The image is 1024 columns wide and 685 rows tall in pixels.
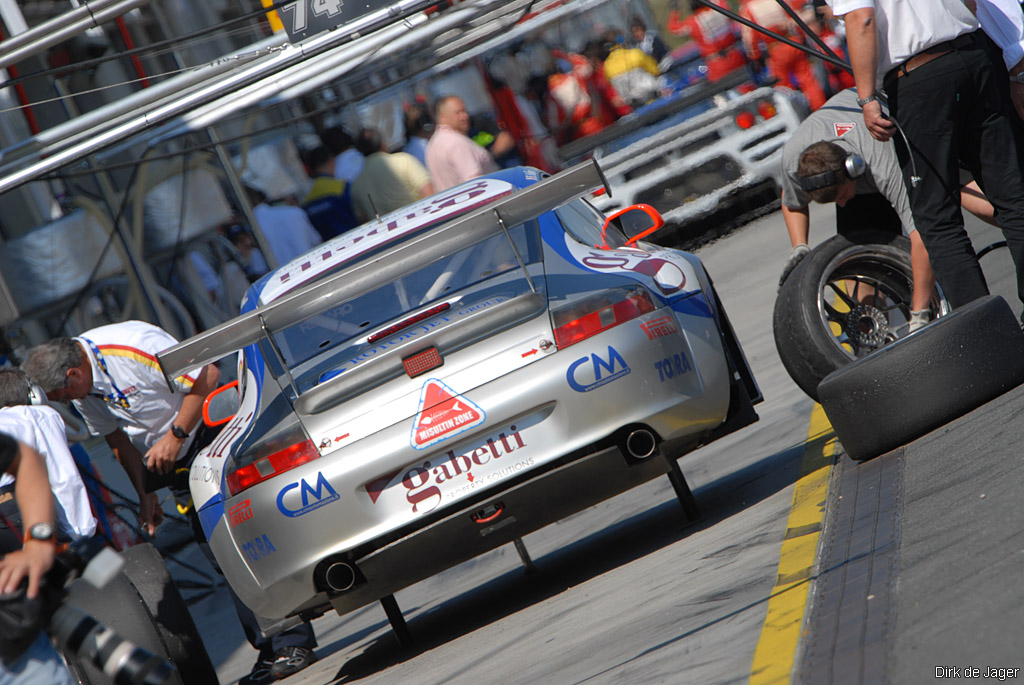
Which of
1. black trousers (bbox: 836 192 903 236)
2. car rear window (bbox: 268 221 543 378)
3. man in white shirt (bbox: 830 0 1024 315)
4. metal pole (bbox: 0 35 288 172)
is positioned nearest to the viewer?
man in white shirt (bbox: 830 0 1024 315)

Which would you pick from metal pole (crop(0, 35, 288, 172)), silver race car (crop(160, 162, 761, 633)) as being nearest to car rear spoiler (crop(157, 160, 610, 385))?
silver race car (crop(160, 162, 761, 633))

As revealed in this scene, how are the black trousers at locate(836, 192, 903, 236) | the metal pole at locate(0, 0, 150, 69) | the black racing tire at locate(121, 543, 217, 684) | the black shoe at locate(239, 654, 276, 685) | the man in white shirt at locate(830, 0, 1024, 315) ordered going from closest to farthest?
the man in white shirt at locate(830, 0, 1024, 315) → the black racing tire at locate(121, 543, 217, 684) → the black trousers at locate(836, 192, 903, 236) → the black shoe at locate(239, 654, 276, 685) → the metal pole at locate(0, 0, 150, 69)

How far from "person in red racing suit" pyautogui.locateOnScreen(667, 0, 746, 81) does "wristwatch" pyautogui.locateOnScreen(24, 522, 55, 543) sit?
11.5 metres

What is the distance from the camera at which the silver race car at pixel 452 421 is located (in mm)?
4602

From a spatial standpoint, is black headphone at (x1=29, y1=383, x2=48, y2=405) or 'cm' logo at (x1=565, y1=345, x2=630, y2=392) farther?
black headphone at (x1=29, y1=383, x2=48, y2=405)

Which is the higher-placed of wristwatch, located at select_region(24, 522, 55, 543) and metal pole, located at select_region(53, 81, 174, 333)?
metal pole, located at select_region(53, 81, 174, 333)

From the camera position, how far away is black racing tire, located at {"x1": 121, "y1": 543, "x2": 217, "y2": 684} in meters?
5.09

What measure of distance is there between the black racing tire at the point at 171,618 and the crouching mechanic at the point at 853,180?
299 cm

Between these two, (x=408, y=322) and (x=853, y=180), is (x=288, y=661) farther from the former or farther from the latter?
(x=853, y=180)

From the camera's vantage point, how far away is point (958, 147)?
5031mm

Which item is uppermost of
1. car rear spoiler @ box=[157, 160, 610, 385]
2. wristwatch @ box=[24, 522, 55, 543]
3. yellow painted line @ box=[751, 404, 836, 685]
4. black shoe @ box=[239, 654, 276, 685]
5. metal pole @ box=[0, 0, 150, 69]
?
metal pole @ box=[0, 0, 150, 69]

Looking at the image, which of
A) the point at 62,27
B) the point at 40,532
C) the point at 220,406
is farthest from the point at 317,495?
the point at 62,27

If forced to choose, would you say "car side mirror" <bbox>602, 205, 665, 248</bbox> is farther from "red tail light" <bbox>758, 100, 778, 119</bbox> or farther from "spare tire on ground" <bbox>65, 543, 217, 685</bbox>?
"red tail light" <bbox>758, 100, 778, 119</bbox>

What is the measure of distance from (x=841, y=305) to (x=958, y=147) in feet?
3.47
